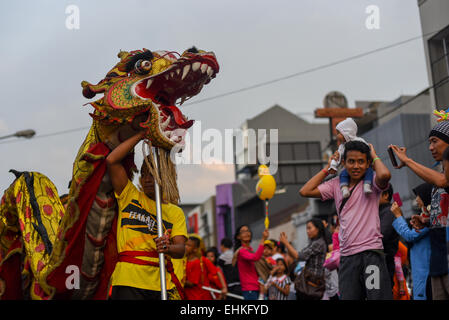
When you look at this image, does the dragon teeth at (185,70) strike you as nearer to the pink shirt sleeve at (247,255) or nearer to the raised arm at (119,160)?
the raised arm at (119,160)

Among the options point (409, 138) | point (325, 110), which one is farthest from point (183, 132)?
point (325, 110)

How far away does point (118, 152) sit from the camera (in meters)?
3.81

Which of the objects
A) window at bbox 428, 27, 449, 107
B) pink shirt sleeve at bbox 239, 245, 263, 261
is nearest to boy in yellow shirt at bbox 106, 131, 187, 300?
pink shirt sleeve at bbox 239, 245, 263, 261

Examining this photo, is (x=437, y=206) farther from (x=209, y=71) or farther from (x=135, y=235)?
(x=135, y=235)

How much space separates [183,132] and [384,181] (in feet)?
4.87

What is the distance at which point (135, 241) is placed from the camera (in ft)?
12.9

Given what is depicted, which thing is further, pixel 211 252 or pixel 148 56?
pixel 211 252

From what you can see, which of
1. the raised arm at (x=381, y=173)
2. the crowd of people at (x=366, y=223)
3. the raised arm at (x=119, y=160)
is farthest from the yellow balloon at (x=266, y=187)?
the raised arm at (x=119, y=160)

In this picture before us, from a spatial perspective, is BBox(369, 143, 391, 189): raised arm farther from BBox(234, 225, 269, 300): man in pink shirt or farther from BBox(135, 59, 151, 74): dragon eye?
BBox(234, 225, 269, 300): man in pink shirt

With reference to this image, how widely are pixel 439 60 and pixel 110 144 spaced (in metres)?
7.23

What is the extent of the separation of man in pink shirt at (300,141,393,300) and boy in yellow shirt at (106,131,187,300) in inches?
47.6

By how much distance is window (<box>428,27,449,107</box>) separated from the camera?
29.6 feet
